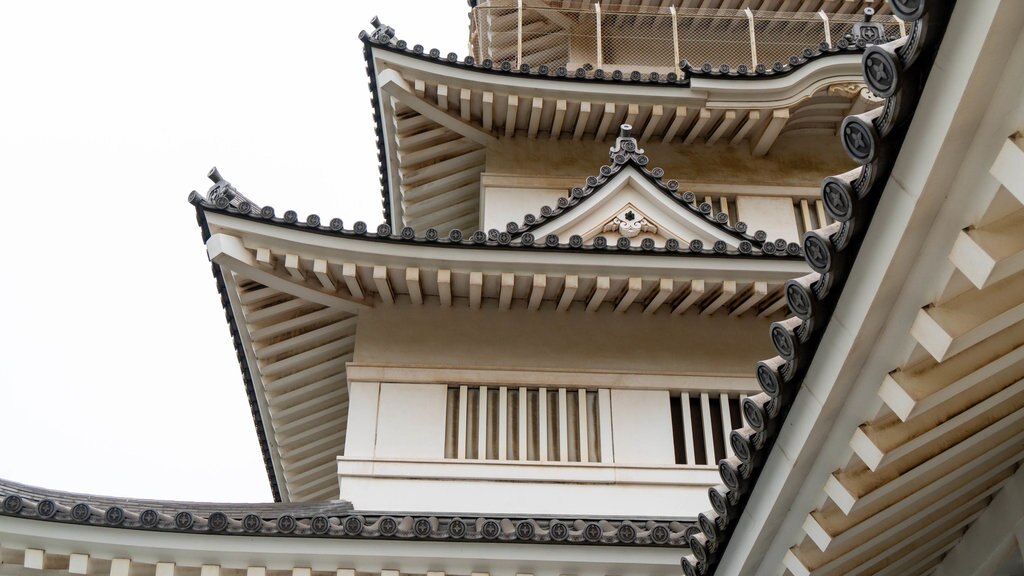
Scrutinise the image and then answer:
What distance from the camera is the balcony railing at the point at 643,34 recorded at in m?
16.3

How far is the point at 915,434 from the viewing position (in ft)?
16.5

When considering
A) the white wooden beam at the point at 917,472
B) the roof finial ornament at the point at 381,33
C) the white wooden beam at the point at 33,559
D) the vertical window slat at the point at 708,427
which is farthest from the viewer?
the roof finial ornament at the point at 381,33

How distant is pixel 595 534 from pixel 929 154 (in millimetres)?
4945

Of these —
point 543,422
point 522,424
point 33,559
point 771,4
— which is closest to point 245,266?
point 522,424

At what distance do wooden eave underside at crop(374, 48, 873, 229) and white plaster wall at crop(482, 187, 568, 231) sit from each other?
709 millimetres

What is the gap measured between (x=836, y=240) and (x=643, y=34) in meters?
12.6

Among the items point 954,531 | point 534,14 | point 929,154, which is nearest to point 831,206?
point 929,154

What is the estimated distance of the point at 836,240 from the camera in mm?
4531

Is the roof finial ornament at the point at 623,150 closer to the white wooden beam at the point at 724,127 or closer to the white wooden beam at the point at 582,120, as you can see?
the white wooden beam at the point at 582,120

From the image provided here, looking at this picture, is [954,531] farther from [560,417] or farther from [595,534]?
[560,417]

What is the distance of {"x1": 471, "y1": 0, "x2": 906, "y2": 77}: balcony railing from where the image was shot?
16297mm

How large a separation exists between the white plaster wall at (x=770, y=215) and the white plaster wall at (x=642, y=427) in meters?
3.54

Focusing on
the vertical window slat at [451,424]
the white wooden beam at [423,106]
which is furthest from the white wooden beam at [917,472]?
the white wooden beam at [423,106]

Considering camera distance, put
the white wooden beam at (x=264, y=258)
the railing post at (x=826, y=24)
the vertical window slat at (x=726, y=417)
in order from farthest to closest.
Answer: the railing post at (x=826, y=24), the vertical window slat at (x=726, y=417), the white wooden beam at (x=264, y=258)
